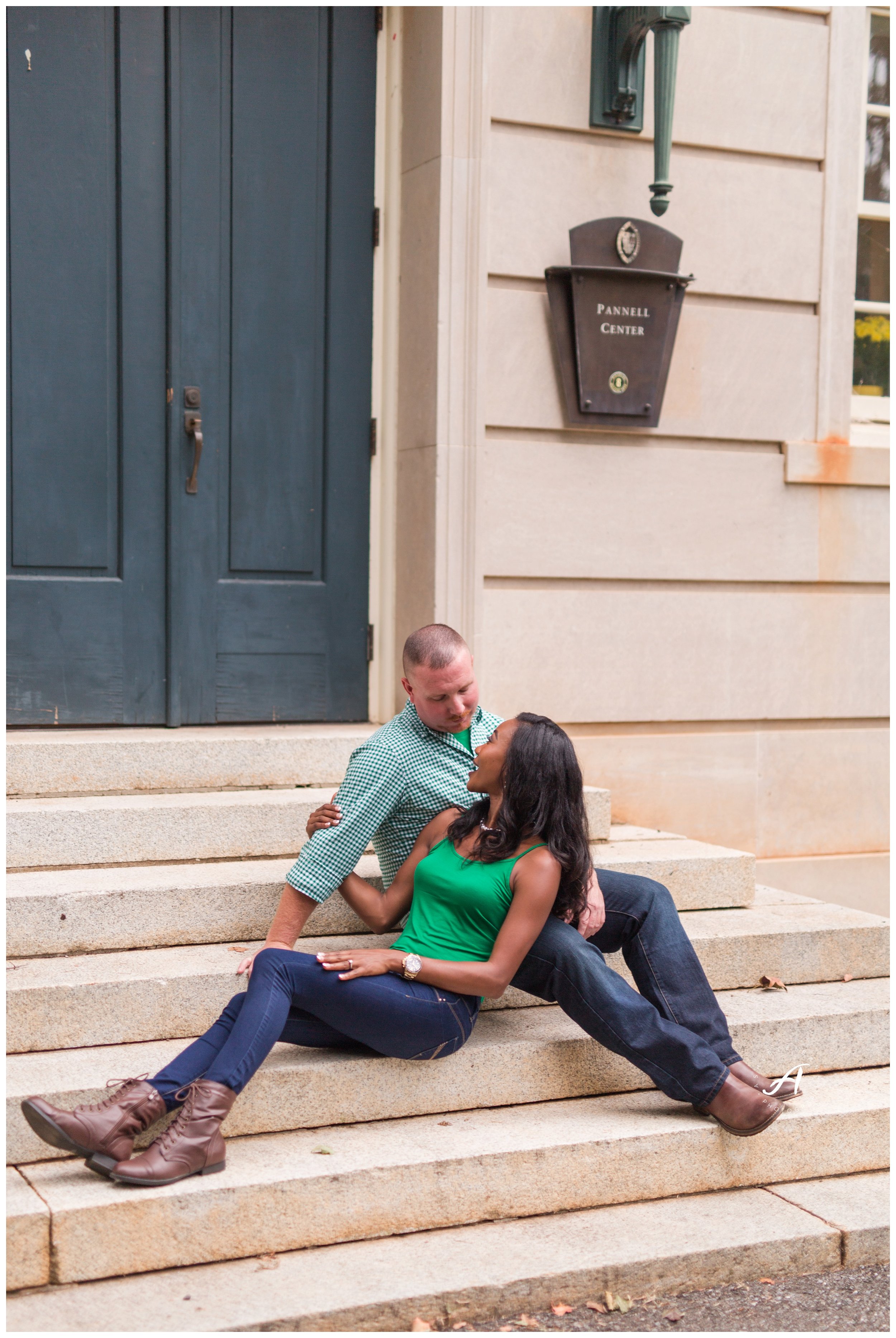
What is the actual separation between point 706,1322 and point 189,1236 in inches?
48.7

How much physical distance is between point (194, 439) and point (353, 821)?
2.15 metres

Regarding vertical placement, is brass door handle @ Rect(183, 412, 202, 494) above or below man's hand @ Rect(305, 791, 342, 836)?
above

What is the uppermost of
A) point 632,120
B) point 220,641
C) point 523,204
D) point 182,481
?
point 632,120

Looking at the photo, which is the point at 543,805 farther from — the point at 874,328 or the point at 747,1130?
the point at 874,328

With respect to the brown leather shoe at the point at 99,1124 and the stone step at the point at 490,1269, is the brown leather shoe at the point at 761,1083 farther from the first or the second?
the brown leather shoe at the point at 99,1124

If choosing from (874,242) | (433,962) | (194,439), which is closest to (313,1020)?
(433,962)

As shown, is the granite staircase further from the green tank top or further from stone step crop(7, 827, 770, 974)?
the green tank top

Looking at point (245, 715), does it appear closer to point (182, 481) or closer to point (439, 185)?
point (182, 481)

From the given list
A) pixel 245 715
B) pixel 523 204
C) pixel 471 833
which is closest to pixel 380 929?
pixel 471 833

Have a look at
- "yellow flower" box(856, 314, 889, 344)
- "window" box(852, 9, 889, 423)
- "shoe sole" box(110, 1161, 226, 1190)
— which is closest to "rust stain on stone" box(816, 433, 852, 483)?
"window" box(852, 9, 889, 423)

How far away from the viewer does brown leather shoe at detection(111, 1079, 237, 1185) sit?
301cm

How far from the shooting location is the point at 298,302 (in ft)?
17.6

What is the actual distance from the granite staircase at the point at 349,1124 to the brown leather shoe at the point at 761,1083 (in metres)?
0.08

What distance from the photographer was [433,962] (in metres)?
3.43
